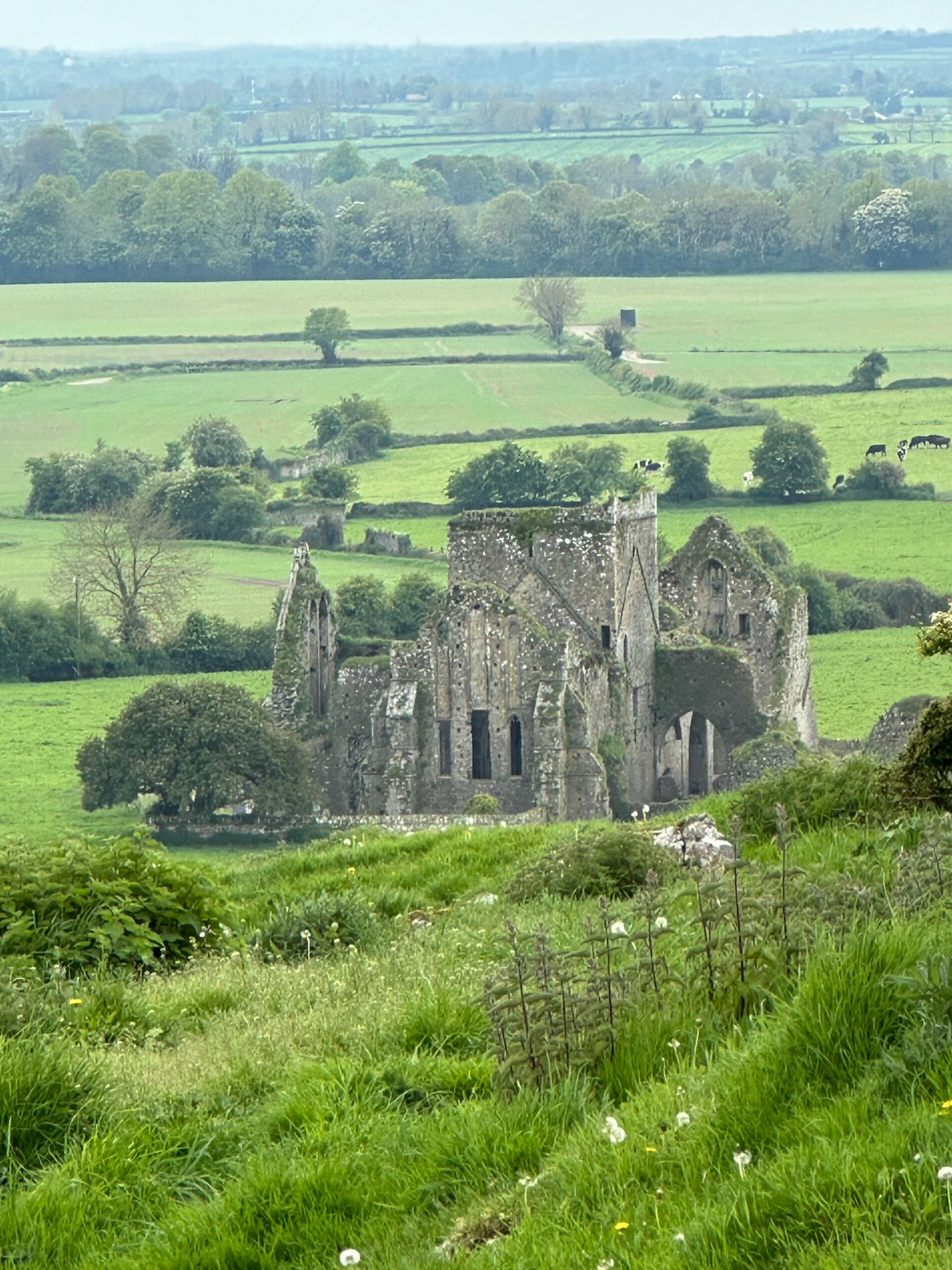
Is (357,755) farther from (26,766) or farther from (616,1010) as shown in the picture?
(616,1010)

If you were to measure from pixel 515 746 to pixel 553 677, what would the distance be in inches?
75.0

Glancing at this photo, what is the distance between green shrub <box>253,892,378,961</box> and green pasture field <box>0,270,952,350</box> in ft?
466

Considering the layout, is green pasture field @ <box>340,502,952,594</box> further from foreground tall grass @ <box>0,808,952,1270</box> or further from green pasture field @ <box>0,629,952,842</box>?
foreground tall grass @ <box>0,808,952,1270</box>

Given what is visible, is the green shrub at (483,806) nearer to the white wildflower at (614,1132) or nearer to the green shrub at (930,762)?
the green shrub at (930,762)

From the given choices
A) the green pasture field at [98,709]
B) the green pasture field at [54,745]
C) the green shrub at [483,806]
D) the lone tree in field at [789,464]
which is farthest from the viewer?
the lone tree in field at [789,464]

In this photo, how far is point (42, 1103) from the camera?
A: 1101cm

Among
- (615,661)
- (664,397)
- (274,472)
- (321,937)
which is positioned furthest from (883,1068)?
(664,397)

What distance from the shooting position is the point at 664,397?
462ft

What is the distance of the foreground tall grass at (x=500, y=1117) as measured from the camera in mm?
8797

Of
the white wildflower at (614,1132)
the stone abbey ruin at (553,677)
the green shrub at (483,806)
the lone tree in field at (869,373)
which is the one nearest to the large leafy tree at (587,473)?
the lone tree in field at (869,373)

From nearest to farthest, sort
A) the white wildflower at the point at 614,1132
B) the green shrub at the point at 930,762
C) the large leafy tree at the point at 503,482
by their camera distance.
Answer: the white wildflower at the point at 614,1132 < the green shrub at the point at 930,762 < the large leafy tree at the point at 503,482

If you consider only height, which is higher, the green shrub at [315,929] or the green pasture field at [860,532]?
the green shrub at [315,929]

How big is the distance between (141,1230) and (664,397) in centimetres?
13264

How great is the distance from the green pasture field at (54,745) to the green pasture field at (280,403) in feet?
146
